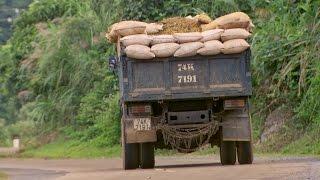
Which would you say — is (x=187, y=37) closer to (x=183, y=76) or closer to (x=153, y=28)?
(x=183, y=76)

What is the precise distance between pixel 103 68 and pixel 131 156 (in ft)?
62.5

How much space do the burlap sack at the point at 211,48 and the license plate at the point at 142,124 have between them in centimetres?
172

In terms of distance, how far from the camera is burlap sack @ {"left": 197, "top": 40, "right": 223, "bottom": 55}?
15680 millimetres

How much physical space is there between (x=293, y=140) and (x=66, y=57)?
654 inches

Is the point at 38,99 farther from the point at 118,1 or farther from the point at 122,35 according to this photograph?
the point at 122,35

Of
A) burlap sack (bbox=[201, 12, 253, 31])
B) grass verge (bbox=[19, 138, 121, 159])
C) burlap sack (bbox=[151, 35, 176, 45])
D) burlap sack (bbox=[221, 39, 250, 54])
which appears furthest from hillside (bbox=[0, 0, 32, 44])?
burlap sack (bbox=[221, 39, 250, 54])

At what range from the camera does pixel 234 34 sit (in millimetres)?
16016

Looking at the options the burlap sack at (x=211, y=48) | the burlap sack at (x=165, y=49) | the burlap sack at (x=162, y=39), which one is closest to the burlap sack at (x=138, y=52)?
the burlap sack at (x=165, y=49)

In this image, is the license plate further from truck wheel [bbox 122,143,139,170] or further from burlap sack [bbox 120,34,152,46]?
burlap sack [bbox 120,34,152,46]

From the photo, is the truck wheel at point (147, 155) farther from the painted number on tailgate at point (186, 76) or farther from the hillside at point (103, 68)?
the hillside at point (103, 68)

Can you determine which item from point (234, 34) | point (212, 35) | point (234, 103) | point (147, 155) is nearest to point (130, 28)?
point (212, 35)

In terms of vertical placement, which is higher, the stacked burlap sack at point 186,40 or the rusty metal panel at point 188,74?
the stacked burlap sack at point 186,40

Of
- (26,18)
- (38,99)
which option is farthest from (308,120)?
(26,18)

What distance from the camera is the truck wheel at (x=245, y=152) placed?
655 inches
